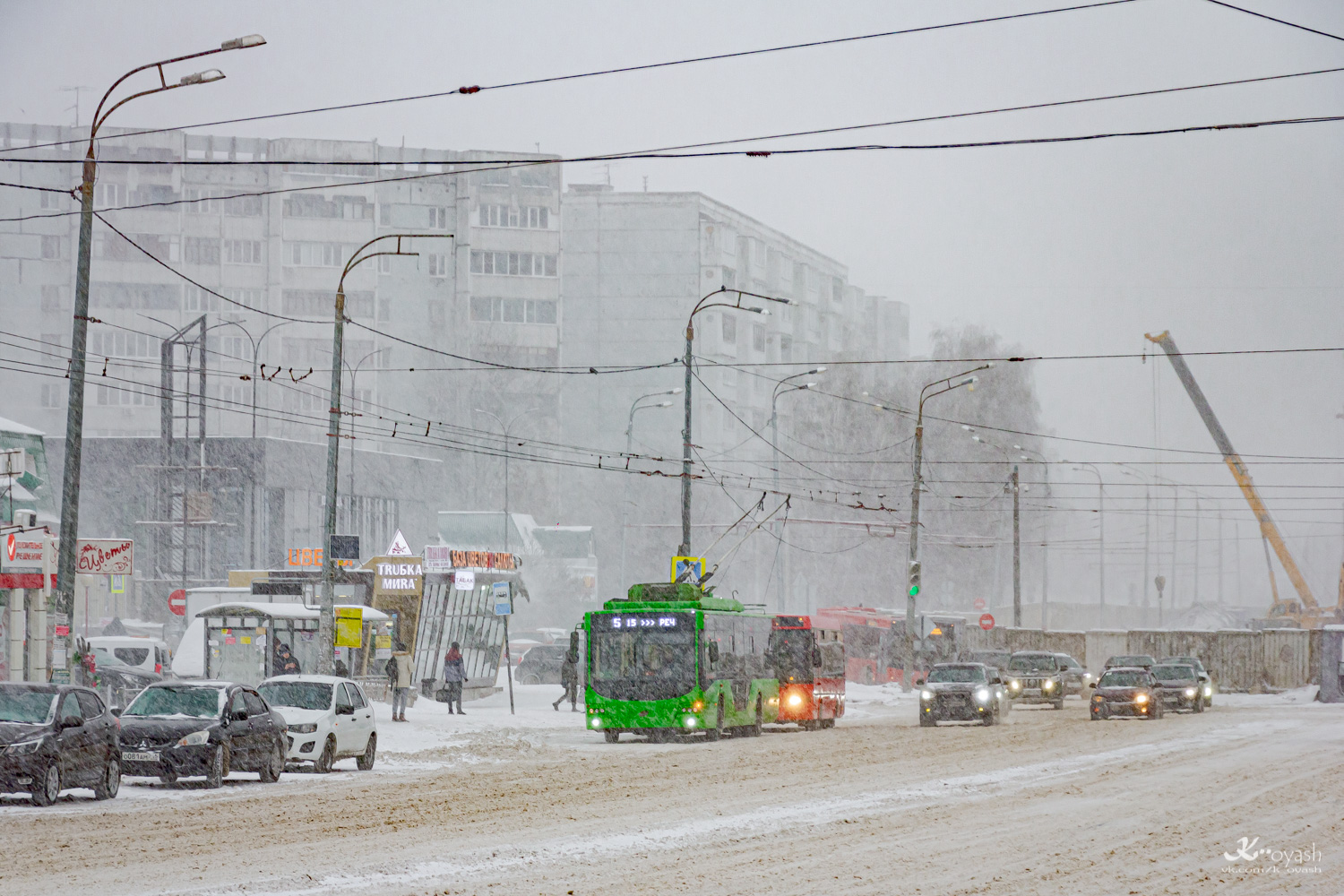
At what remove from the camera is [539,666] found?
204ft

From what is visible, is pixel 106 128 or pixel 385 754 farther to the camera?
pixel 106 128

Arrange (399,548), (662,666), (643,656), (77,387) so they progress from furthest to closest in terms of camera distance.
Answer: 1. (399,548)
2. (643,656)
3. (662,666)
4. (77,387)

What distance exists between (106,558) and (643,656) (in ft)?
41.2

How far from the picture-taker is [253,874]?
12289 millimetres

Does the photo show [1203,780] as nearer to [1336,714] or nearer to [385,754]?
[385,754]

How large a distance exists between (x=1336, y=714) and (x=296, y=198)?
297 feet

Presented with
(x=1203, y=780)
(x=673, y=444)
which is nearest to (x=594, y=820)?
(x=1203, y=780)

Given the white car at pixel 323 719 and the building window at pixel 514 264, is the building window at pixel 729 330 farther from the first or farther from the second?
the white car at pixel 323 719

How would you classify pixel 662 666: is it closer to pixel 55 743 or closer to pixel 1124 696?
pixel 1124 696

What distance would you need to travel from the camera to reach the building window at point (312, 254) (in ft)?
383

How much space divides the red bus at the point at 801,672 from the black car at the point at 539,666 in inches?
944

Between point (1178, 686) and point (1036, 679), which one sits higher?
point (1178, 686)

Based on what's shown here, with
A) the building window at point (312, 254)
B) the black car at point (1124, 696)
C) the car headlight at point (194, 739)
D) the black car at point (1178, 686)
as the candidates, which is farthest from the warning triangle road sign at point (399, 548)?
the building window at point (312, 254)

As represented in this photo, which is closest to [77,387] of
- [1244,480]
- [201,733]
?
[201,733]
